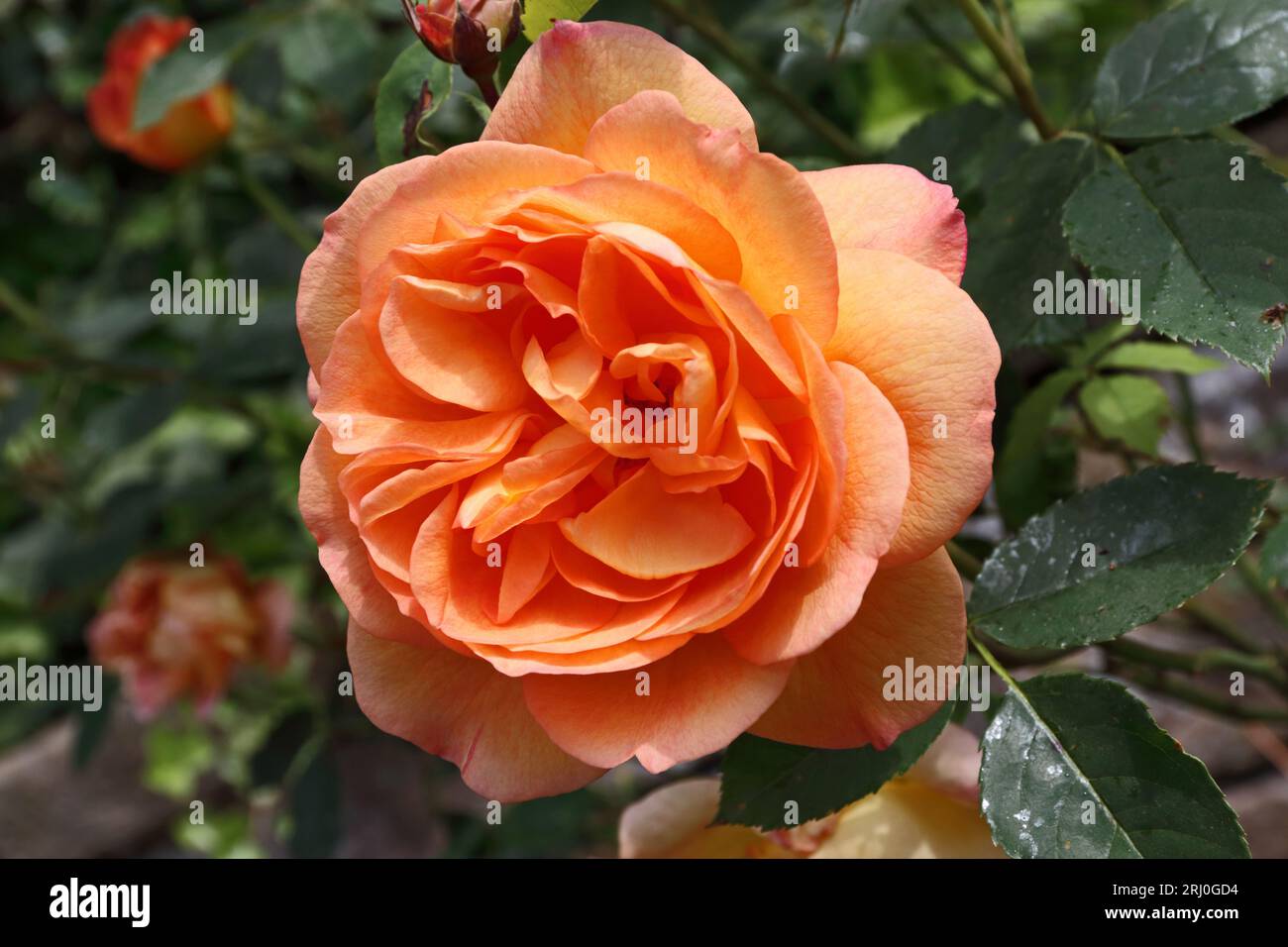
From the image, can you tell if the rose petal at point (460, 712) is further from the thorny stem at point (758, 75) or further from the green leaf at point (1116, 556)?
the thorny stem at point (758, 75)

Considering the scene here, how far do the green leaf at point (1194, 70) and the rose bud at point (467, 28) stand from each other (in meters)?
0.41

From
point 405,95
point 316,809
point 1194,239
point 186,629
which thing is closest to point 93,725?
point 186,629

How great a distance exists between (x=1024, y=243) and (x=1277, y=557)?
258 mm

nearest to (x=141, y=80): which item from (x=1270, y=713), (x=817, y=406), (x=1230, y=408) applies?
(x=817, y=406)

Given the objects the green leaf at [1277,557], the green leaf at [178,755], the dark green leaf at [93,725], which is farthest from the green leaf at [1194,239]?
the green leaf at [178,755]

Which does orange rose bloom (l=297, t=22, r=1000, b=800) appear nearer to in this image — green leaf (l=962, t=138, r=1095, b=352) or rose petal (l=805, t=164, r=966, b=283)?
rose petal (l=805, t=164, r=966, b=283)

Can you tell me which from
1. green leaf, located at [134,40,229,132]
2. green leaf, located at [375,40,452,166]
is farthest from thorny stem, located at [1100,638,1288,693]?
green leaf, located at [134,40,229,132]

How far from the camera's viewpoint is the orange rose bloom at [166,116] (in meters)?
1.51

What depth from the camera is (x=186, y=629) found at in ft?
5.31

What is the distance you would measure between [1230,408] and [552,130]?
2.09 metres

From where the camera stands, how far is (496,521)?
0.59 metres

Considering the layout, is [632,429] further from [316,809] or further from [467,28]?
[316,809]

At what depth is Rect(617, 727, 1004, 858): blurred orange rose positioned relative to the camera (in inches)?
30.5

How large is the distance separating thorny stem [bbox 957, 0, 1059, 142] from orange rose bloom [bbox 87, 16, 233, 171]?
108 centimetres
